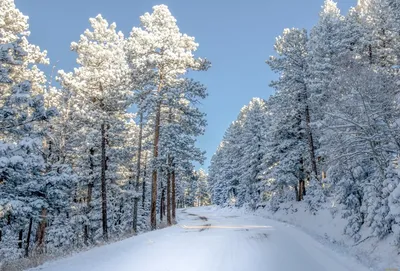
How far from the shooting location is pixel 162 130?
86.7ft

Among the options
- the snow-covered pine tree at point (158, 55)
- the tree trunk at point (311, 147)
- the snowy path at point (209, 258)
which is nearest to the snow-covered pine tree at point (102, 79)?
the snow-covered pine tree at point (158, 55)

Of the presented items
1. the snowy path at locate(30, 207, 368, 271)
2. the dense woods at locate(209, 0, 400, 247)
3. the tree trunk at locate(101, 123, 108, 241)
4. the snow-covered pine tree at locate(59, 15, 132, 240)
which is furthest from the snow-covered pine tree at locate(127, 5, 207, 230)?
the snowy path at locate(30, 207, 368, 271)

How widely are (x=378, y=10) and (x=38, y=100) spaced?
32316 mm

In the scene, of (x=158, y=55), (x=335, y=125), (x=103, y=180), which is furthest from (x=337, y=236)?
(x=158, y=55)

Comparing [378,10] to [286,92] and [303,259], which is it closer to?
[286,92]

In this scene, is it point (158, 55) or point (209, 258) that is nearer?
point (209, 258)

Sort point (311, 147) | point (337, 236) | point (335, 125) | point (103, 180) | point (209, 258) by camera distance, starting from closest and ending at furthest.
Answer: point (209, 258) → point (335, 125) → point (337, 236) → point (103, 180) → point (311, 147)

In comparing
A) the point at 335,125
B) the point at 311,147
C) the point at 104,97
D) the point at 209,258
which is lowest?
the point at 209,258

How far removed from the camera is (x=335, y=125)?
14.8m

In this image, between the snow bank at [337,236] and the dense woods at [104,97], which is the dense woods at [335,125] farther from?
the dense woods at [104,97]

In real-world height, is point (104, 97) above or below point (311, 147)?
above

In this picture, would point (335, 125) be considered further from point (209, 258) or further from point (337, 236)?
point (209, 258)

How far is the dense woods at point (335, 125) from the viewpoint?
1293 cm

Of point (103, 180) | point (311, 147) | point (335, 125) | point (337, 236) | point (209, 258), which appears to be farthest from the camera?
point (311, 147)
